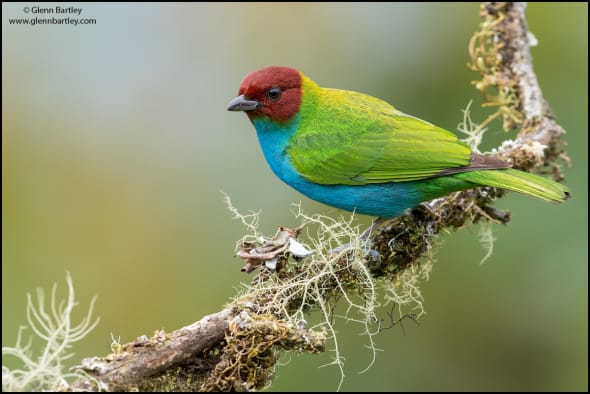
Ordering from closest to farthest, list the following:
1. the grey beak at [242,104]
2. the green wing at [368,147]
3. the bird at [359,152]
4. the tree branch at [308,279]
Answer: the tree branch at [308,279] < the bird at [359,152] < the green wing at [368,147] < the grey beak at [242,104]

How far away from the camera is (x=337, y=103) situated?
4.32m

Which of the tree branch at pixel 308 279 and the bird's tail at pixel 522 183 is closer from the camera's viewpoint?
the tree branch at pixel 308 279

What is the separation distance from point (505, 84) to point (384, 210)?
134 centimetres

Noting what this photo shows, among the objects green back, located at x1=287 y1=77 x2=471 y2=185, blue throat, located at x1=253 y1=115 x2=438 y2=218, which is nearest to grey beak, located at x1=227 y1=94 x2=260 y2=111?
blue throat, located at x1=253 y1=115 x2=438 y2=218

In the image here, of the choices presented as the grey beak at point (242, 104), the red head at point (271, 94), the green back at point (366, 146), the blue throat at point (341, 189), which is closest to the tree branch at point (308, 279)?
the blue throat at point (341, 189)

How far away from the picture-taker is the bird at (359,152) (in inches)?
151

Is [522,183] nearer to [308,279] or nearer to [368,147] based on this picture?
[368,147]

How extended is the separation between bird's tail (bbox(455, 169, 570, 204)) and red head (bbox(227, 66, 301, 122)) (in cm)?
111

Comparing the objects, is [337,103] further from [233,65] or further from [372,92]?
[233,65]

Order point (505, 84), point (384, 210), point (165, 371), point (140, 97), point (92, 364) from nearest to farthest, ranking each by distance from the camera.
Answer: point (92, 364) → point (165, 371) → point (384, 210) → point (505, 84) → point (140, 97)

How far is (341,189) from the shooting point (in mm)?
4117

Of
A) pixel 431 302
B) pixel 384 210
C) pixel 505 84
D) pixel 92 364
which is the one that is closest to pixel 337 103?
pixel 384 210

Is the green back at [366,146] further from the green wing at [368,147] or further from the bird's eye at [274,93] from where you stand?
the bird's eye at [274,93]

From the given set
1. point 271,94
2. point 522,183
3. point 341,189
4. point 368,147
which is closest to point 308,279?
point 341,189
